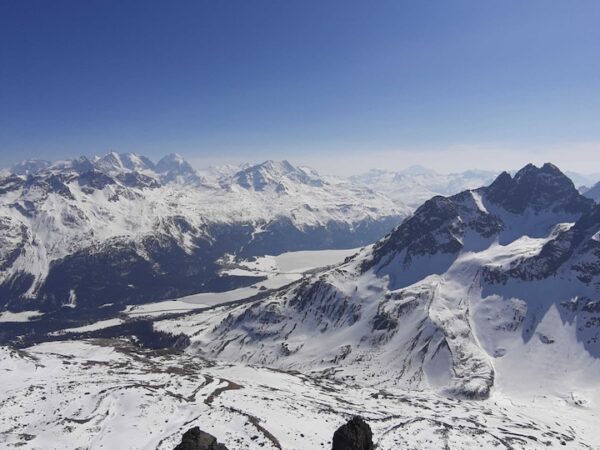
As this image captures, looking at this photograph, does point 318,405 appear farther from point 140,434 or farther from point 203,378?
point 140,434

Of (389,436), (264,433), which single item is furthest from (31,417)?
(389,436)

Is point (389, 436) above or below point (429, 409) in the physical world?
above

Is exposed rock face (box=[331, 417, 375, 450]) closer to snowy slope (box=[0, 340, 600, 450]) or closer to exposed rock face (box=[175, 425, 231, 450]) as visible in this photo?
exposed rock face (box=[175, 425, 231, 450])

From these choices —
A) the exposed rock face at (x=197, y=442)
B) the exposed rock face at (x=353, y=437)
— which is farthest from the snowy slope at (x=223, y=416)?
the exposed rock face at (x=353, y=437)

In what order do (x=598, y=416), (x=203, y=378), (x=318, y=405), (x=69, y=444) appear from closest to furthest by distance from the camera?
(x=69, y=444) < (x=318, y=405) < (x=203, y=378) < (x=598, y=416)

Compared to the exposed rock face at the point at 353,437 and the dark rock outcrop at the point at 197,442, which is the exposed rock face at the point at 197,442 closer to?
the dark rock outcrop at the point at 197,442

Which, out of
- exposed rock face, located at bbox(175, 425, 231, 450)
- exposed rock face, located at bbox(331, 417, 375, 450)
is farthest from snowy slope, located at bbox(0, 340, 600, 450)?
exposed rock face, located at bbox(331, 417, 375, 450)

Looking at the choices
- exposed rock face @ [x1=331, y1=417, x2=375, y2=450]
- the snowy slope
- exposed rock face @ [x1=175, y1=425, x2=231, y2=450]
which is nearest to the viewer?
exposed rock face @ [x1=175, y1=425, x2=231, y2=450]

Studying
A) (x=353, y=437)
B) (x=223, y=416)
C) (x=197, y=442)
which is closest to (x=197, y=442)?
(x=197, y=442)
